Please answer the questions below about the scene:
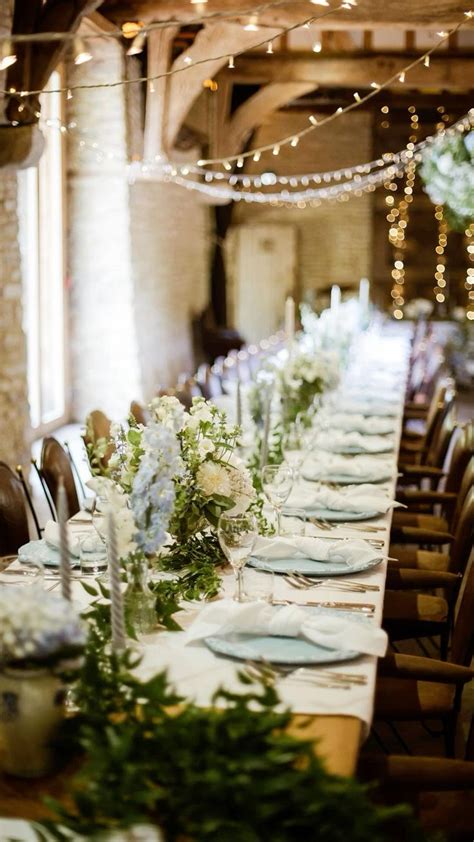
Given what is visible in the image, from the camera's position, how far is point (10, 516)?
11.5 ft

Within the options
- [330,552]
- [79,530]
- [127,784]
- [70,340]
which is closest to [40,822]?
[127,784]

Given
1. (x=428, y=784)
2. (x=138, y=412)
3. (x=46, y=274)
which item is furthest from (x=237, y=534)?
(x=46, y=274)

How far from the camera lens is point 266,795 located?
59.1 inches

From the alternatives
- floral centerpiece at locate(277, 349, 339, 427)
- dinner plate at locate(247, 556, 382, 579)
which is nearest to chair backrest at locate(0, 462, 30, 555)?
dinner plate at locate(247, 556, 382, 579)

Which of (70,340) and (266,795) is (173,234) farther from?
(266,795)

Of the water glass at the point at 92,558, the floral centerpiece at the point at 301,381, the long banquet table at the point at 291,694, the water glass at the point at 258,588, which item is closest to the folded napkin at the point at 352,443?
the floral centerpiece at the point at 301,381

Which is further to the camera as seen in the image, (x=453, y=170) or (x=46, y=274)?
(x=453, y=170)

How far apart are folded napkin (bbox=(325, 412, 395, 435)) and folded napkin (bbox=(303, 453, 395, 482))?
83 centimetres

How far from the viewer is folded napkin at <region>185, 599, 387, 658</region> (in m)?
2.22

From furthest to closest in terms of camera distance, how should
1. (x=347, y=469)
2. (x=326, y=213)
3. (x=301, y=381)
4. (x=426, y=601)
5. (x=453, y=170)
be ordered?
1. (x=326, y=213)
2. (x=453, y=170)
3. (x=301, y=381)
4. (x=347, y=469)
5. (x=426, y=601)

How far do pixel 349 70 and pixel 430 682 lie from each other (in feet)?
26.9

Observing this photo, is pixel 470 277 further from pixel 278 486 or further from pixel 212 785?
pixel 212 785

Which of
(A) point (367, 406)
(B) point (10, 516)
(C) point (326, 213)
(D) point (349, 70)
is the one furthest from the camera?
(C) point (326, 213)

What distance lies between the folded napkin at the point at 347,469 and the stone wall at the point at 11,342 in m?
2.12
